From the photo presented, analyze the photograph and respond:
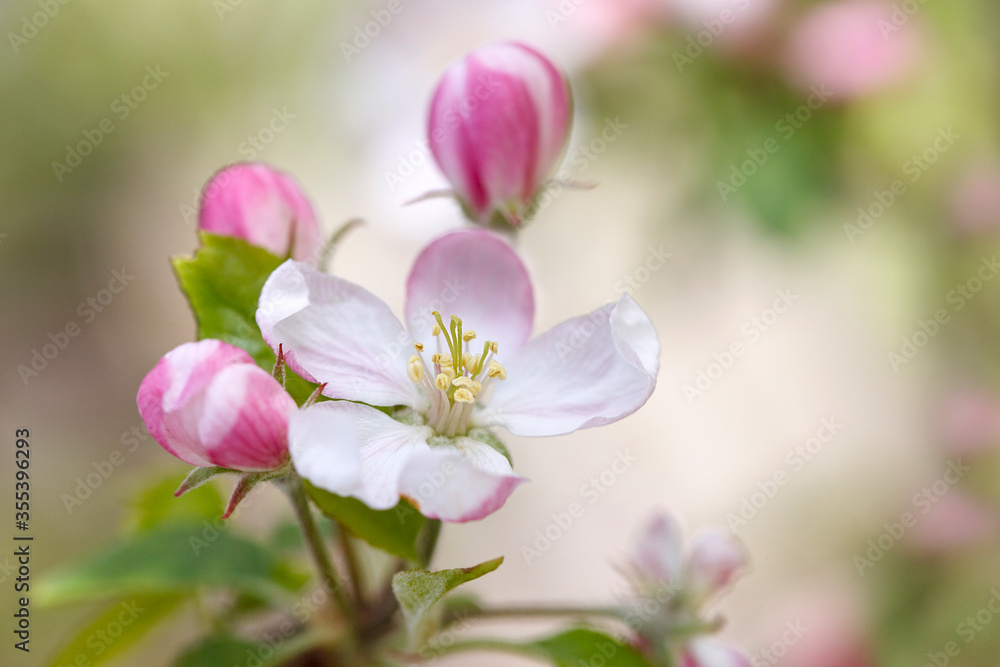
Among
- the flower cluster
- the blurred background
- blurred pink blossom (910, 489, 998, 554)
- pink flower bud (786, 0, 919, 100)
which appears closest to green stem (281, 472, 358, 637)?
the flower cluster

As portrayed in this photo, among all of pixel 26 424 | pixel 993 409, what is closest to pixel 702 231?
pixel 993 409

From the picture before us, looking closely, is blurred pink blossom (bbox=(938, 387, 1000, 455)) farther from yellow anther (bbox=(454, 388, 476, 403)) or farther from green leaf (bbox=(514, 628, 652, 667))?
yellow anther (bbox=(454, 388, 476, 403))

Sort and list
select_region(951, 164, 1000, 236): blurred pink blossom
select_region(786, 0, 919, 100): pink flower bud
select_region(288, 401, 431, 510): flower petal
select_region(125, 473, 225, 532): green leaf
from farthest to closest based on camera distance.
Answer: select_region(951, 164, 1000, 236): blurred pink blossom < select_region(786, 0, 919, 100): pink flower bud < select_region(125, 473, 225, 532): green leaf < select_region(288, 401, 431, 510): flower petal

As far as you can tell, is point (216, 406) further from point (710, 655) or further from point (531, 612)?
point (710, 655)

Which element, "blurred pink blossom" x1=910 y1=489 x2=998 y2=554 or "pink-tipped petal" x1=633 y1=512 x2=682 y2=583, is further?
"blurred pink blossom" x1=910 y1=489 x2=998 y2=554

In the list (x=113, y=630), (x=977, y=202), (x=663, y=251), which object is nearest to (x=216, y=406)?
(x=113, y=630)

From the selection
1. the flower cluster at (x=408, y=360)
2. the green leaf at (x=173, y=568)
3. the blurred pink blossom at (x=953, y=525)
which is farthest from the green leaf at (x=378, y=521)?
the blurred pink blossom at (x=953, y=525)
